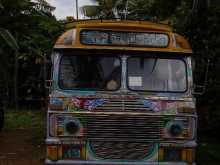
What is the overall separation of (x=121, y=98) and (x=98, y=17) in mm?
11264

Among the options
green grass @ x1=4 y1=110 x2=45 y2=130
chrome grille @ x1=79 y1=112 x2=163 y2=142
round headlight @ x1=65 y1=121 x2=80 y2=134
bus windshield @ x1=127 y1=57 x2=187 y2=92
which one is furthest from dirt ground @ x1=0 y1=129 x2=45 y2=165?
bus windshield @ x1=127 y1=57 x2=187 y2=92

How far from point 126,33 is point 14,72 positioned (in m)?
18.5

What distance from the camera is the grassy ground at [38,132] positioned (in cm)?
1275

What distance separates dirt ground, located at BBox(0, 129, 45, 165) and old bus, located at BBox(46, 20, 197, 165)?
3.79 metres

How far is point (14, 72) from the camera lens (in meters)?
27.6

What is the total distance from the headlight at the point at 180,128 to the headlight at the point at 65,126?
51.0 inches

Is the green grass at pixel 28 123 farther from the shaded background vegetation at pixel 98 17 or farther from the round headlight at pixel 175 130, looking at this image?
the round headlight at pixel 175 130

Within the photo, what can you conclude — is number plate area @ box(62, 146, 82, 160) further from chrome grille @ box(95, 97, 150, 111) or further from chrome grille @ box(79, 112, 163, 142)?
chrome grille @ box(95, 97, 150, 111)

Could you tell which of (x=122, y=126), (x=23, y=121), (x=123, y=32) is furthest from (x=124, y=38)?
(x=23, y=121)

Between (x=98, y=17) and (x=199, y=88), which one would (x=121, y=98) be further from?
(x=98, y=17)

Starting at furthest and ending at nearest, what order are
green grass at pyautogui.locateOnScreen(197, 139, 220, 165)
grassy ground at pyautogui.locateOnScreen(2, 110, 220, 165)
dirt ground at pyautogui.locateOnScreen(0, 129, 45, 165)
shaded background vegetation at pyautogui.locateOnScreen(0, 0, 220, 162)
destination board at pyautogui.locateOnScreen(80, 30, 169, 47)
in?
shaded background vegetation at pyautogui.locateOnScreen(0, 0, 220, 162)
dirt ground at pyautogui.locateOnScreen(0, 129, 45, 165)
grassy ground at pyautogui.locateOnScreen(2, 110, 220, 165)
green grass at pyautogui.locateOnScreen(197, 139, 220, 165)
destination board at pyautogui.locateOnScreen(80, 30, 169, 47)

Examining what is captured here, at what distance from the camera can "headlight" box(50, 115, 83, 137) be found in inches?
356

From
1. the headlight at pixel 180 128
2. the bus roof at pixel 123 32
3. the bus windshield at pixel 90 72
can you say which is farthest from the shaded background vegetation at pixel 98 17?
the headlight at pixel 180 128

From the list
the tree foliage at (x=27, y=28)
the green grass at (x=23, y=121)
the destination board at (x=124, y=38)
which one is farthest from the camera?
the tree foliage at (x=27, y=28)
